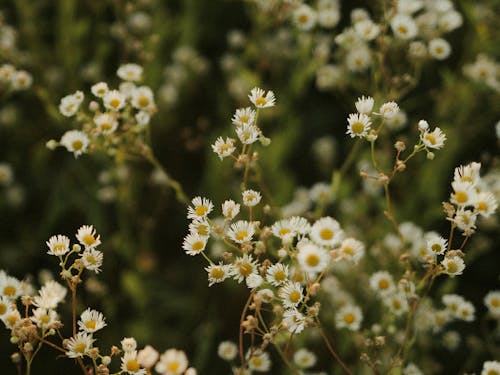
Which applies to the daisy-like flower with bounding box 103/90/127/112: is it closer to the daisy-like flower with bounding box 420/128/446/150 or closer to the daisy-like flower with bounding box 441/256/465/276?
the daisy-like flower with bounding box 420/128/446/150

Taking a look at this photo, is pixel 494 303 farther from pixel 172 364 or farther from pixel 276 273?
pixel 172 364

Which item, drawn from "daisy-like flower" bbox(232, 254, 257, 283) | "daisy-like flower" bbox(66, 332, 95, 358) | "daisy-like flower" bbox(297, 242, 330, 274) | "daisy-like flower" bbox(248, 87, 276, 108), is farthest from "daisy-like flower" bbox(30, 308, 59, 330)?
"daisy-like flower" bbox(248, 87, 276, 108)

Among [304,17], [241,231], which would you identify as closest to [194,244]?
[241,231]

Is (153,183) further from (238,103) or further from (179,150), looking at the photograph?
(238,103)

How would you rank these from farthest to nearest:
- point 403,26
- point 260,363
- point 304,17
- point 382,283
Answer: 1. point 304,17
2. point 403,26
3. point 382,283
4. point 260,363

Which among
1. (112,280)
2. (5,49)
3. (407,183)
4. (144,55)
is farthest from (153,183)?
(407,183)

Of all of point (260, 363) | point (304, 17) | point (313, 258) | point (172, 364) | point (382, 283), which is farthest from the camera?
point (304, 17)
